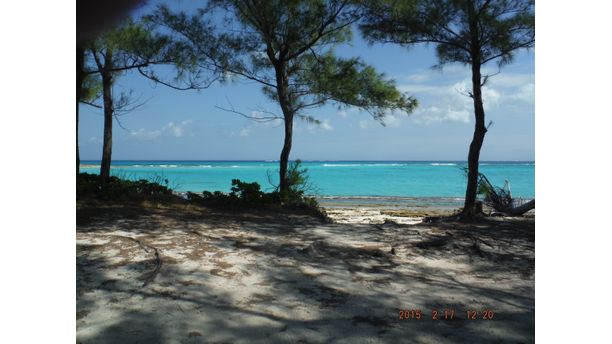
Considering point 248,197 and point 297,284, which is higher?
point 248,197

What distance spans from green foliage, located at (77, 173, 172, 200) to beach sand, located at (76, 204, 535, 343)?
5.03 ft

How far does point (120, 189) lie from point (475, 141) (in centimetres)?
351

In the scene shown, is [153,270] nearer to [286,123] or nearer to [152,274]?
[152,274]

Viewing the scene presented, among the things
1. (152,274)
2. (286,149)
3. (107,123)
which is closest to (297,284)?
(152,274)

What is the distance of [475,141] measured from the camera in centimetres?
414

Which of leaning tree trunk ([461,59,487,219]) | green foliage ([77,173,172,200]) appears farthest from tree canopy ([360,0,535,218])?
green foliage ([77,173,172,200])

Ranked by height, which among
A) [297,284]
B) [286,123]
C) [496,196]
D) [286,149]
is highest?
[286,123]

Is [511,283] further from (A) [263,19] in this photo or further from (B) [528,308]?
(A) [263,19]

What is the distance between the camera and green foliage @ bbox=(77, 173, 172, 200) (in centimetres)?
404

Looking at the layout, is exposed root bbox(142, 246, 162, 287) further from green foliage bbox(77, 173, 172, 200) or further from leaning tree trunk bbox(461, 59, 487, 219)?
leaning tree trunk bbox(461, 59, 487, 219)

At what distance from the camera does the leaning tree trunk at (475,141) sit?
4031 mm

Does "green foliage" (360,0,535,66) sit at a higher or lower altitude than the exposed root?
higher
